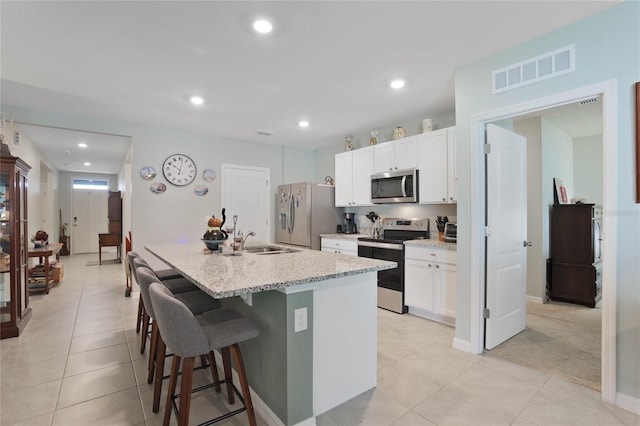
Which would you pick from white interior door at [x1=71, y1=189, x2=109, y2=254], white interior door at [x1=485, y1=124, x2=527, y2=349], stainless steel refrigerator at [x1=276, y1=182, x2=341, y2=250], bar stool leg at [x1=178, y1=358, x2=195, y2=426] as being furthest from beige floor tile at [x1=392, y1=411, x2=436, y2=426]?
white interior door at [x1=71, y1=189, x2=109, y2=254]

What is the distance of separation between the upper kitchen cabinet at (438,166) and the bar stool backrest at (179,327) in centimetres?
294

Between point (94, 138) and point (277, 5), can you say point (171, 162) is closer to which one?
point (94, 138)

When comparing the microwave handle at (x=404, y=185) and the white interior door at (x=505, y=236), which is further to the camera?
the microwave handle at (x=404, y=185)

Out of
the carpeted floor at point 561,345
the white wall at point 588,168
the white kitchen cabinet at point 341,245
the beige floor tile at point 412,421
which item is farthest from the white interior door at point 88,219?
the white wall at point 588,168

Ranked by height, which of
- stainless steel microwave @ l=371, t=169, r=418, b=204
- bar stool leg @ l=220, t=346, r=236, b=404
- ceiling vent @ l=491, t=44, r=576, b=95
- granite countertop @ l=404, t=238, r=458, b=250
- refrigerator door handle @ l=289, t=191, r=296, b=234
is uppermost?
ceiling vent @ l=491, t=44, r=576, b=95

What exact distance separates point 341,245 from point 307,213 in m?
0.81

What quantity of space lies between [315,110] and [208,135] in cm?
213

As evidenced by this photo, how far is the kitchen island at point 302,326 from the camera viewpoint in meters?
1.64

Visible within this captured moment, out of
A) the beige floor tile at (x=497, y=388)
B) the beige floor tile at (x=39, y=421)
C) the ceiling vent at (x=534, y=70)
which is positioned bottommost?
the beige floor tile at (x=497, y=388)

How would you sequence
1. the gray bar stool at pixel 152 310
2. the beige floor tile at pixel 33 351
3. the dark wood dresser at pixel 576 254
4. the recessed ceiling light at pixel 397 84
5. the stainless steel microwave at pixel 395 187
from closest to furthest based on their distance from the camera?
the gray bar stool at pixel 152 310 < the beige floor tile at pixel 33 351 < the recessed ceiling light at pixel 397 84 < the stainless steel microwave at pixel 395 187 < the dark wood dresser at pixel 576 254

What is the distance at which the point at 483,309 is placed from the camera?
2.69 m

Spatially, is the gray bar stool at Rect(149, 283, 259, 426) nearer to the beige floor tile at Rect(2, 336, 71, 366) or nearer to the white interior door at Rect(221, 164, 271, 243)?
the beige floor tile at Rect(2, 336, 71, 366)

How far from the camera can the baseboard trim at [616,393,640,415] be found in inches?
73.4

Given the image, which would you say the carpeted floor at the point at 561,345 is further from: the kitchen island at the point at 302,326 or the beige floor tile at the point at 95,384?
the beige floor tile at the point at 95,384
